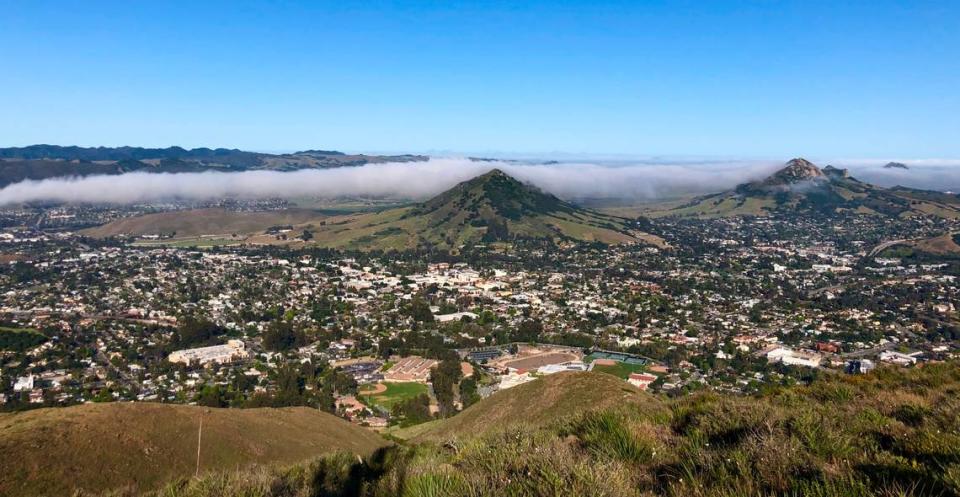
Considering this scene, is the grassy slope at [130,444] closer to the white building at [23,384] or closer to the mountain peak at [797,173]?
the white building at [23,384]

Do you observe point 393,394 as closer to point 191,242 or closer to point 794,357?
point 794,357

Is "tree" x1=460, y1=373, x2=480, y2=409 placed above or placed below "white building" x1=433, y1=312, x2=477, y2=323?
above

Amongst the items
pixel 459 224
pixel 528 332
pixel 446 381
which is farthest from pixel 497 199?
pixel 446 381

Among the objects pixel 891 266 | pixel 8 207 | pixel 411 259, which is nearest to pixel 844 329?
pixel 891 266

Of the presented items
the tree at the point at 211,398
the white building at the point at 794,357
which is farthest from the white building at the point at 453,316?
the white building at the point at 794,357

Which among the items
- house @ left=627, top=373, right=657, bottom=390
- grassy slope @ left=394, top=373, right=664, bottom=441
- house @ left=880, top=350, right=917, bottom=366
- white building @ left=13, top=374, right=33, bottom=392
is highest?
grassy slope @ left=394, top=373, right=664, bottom=441

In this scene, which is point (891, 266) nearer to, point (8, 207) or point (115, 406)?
point (115, 406)

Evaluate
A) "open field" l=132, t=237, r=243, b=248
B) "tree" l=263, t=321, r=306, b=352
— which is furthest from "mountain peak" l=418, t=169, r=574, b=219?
"tree" l=263, t=321, r=306, b=352

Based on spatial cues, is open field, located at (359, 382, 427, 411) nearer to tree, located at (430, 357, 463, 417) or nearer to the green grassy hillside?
tree, located at (430, 357, 463, 417)

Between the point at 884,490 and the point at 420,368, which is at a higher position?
the point at 884,490
